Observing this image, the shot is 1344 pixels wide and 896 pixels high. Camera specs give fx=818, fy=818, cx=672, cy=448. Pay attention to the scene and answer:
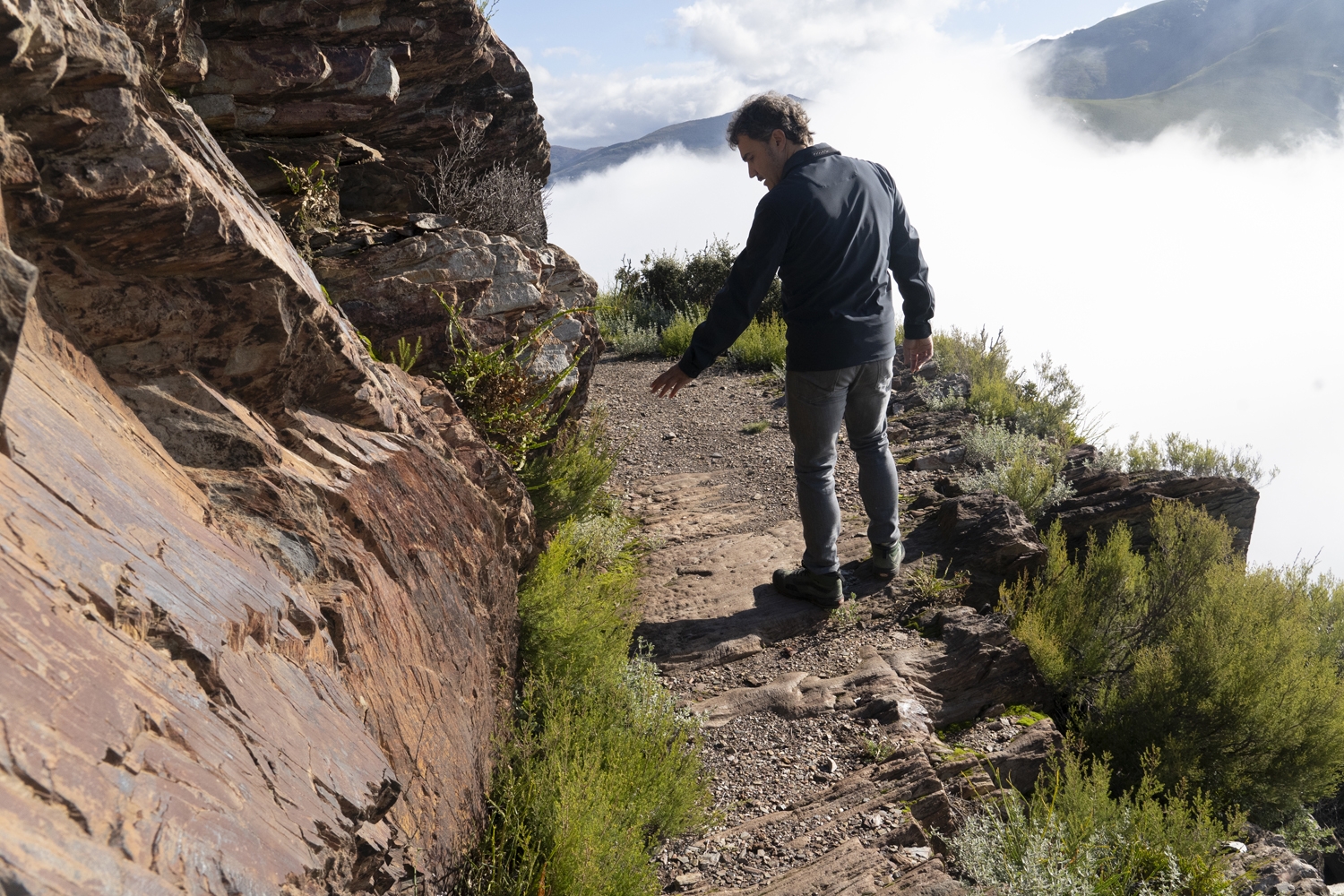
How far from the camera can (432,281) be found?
14.4ft

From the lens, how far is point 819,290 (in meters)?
4.03

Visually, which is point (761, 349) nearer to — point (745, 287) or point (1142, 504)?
point (1142, 504)

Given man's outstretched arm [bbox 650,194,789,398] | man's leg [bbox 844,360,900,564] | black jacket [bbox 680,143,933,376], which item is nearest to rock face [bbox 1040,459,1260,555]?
man's leg [bbox 844,360,900,564]

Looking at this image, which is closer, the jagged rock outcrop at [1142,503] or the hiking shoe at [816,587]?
the hiking shoe at [816,587]

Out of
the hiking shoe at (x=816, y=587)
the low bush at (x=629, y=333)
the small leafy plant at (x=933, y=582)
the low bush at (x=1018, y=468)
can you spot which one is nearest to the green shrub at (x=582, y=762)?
the hiking shoe at (x=816, y=587)

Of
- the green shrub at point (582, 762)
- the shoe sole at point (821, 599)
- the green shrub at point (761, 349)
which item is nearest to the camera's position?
the green shrub at point (582, 762)

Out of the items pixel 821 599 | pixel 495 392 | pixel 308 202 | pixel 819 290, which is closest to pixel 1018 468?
pixel 821 599

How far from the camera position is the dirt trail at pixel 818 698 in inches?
122

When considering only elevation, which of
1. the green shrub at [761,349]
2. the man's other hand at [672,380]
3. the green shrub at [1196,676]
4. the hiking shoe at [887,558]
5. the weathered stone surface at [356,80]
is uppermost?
the weathered stone surface at [356,80]

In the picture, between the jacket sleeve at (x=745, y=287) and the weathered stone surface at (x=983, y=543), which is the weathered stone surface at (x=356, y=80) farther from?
the weathered stone surface at (x=983, y=543)

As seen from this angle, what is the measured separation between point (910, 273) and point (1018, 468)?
91.0 inches

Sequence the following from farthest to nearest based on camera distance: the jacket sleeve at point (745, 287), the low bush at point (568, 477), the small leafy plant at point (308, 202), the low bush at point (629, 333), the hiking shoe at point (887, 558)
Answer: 1. the low bush at point (629, 333)
2. the low bush at point (568, 477)
3. the hiking shoe at point (887, 558)
4. the small leafy plant at point (308, 202)
5. the jacket sleeve at point (745, 287)

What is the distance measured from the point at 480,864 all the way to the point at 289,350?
5.64 ft

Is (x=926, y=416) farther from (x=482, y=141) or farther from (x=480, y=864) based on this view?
(x=480, y=864)
